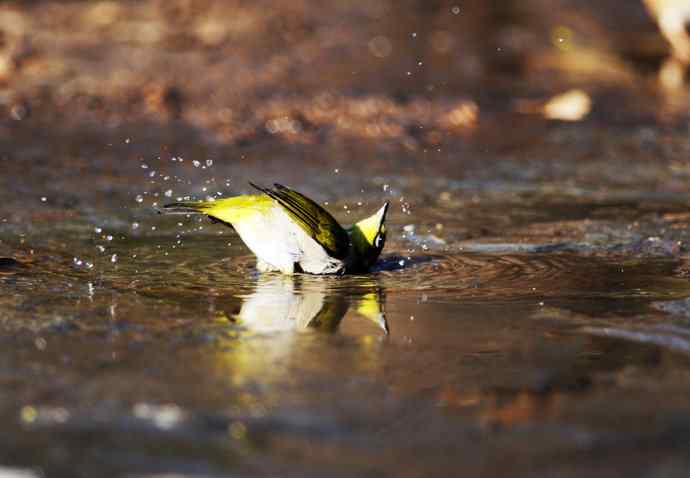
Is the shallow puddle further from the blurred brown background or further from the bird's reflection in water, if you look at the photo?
the blurred brown background

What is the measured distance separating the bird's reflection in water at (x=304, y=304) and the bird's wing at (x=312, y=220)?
0.20 m

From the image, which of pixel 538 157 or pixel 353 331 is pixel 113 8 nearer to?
pixel 538 157

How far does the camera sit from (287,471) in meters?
3.48

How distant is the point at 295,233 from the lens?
606 centimetres

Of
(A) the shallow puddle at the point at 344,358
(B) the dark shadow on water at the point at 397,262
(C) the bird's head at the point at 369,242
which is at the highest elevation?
(C) the bird's head at the point at 369,242

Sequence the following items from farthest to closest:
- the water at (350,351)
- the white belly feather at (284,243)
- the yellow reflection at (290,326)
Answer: the white belly feather at (284,243)
the yellow reflection at (290,326)
the water at (350,351)

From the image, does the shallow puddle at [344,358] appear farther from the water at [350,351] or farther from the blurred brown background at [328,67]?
the blurred brown background at [328,67]

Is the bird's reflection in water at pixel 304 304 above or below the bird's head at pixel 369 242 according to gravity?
below

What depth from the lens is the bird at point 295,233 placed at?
5.98 meters

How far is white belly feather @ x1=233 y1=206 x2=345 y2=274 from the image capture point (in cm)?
605

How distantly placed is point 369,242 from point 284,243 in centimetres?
44

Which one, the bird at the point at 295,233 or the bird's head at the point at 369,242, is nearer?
the bird at the point at 295,233

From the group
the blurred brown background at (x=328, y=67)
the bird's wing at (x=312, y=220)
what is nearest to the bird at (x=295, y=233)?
the bird's wing at (x=312, y=220)

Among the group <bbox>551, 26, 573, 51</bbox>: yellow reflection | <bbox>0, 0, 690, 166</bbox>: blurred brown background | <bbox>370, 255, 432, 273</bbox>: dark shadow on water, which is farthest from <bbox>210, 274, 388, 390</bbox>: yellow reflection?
<bbox>551, 26, 573, 51</bbox>: yellow reflection
